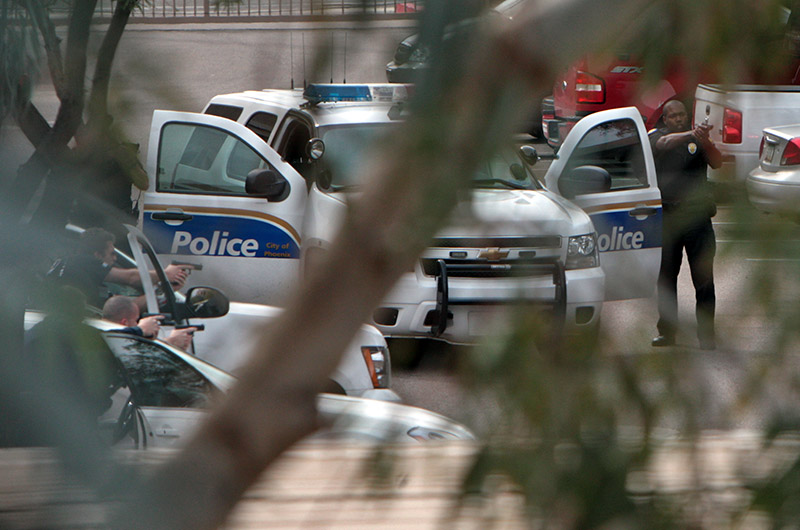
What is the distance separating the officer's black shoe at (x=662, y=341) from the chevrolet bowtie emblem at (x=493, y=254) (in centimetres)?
16

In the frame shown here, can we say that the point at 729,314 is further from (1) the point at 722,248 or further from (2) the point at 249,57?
(2) the point at 249,57

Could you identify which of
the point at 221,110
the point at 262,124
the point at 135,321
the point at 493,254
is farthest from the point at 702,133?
the point at 262,124

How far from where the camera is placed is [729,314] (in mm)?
825

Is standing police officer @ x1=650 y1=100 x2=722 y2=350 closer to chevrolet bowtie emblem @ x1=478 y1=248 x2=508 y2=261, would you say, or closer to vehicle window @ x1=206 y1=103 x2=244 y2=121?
chevrolet bowtie emblem @ x1=478 y1=248 x2=508 y2=261

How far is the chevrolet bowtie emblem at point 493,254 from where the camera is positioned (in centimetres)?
75

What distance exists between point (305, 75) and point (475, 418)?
332 millimetres

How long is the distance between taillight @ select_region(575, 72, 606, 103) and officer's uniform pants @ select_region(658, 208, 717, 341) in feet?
0.43

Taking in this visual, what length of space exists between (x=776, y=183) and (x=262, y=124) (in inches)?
253

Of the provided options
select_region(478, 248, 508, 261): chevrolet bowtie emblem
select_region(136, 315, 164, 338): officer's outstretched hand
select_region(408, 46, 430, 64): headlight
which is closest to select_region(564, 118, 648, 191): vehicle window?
select_region(478, 248, 508, 261): chevrolet bowtie emblem

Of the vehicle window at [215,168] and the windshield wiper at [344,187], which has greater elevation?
the windshield wiper at [344,187]

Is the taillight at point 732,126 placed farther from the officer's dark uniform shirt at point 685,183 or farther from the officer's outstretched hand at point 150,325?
the officer's outstretched hand at point 150,325

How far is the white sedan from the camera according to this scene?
2.65ft

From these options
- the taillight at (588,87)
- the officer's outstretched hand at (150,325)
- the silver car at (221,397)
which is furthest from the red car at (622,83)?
the officer's outstretched hand at (150,325)

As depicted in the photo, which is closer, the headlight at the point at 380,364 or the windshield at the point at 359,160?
the windshield at the point at 359,160
